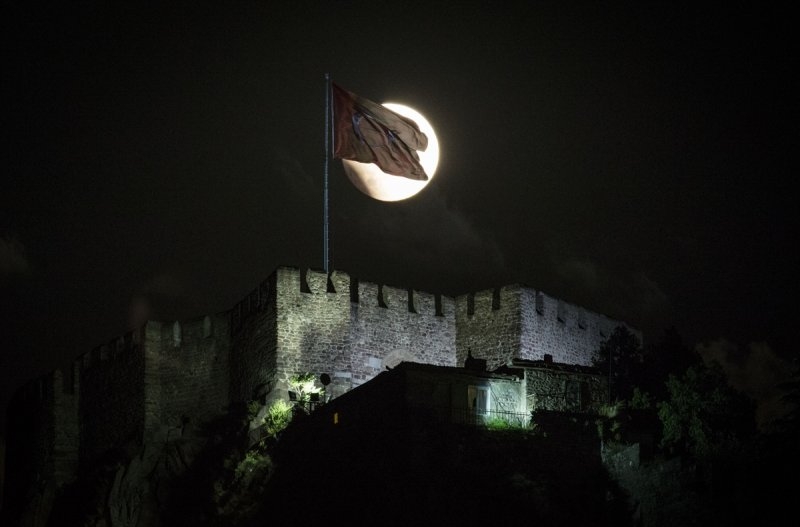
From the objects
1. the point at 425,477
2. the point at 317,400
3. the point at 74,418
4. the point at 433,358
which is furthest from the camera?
the point at 74,418

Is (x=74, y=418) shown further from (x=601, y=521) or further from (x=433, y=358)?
(x=601, y=521)

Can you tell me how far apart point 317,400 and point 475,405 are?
22.7ft

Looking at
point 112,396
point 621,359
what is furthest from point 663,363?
point 112,396

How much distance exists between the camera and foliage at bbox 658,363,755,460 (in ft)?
140

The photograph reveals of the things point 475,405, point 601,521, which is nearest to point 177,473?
point 475,405

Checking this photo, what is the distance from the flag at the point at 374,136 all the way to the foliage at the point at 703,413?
1141 centimetres

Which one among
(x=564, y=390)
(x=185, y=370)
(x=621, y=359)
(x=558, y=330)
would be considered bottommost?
(x=564, y=390)

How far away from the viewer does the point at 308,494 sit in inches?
1646

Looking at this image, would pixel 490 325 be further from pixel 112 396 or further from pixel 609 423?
pixel 112 396

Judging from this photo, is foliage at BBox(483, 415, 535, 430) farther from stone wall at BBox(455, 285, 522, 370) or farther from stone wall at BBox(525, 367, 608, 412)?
stone wall at BBox(455, 285, 522, 370)

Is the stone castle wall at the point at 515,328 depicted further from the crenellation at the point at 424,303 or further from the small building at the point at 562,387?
the small building at the point at 562,387

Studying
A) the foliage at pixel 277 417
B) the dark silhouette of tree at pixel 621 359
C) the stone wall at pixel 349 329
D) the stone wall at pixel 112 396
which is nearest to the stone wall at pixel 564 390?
the dark silhouette of tree at pixel 621 359

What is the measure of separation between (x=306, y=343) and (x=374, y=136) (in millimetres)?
6993

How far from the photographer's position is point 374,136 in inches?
1950
